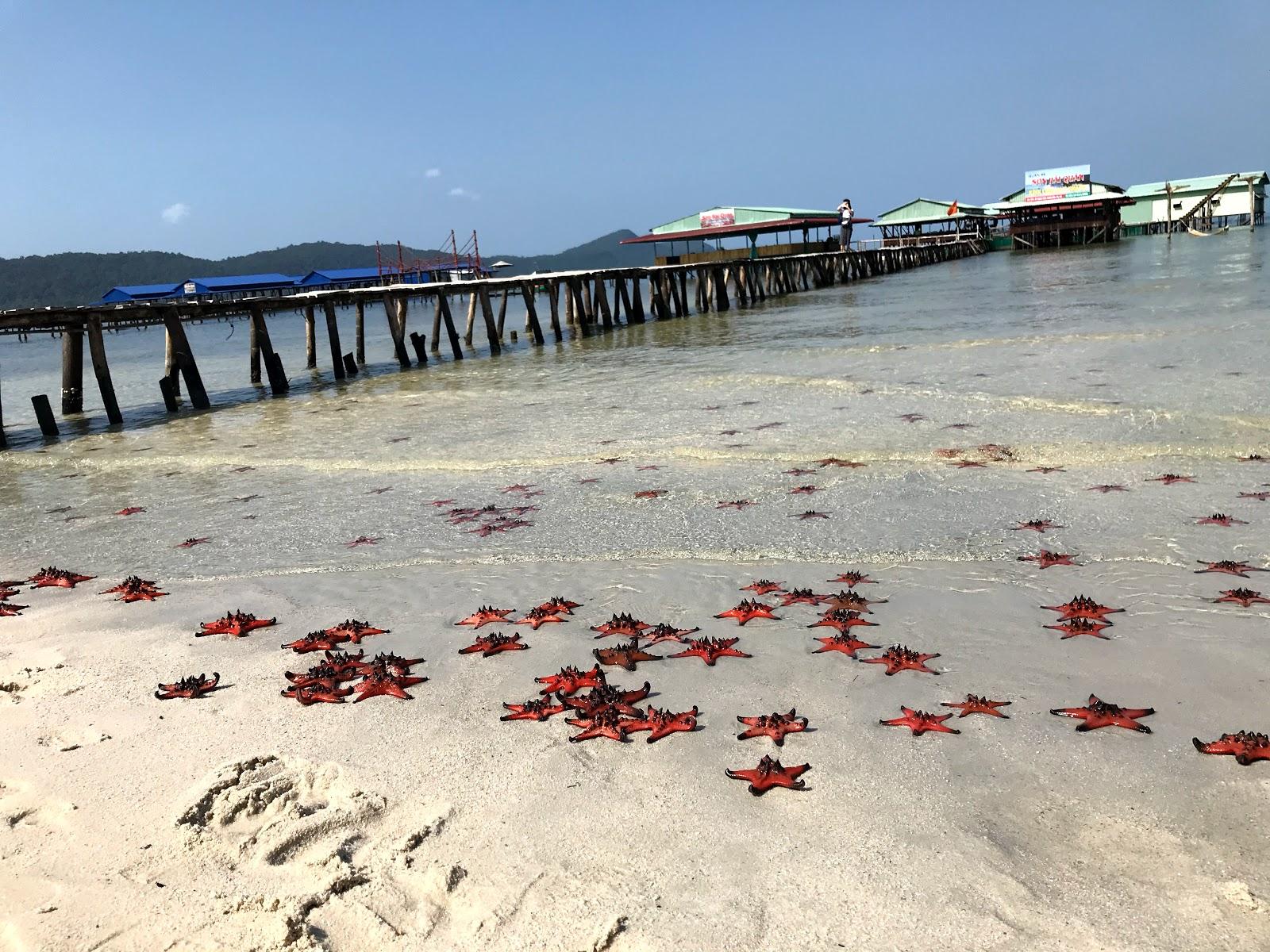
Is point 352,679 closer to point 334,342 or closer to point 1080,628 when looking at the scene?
point 1080,628

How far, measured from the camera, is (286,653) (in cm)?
537

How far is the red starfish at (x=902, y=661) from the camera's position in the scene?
466 centimetres

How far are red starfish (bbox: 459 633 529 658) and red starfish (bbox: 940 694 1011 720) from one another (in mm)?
2268

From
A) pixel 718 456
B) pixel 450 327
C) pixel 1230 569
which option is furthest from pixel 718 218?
pixel 1230 569

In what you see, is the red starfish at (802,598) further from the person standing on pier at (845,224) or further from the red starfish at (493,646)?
the person standing on pier at (845,224)

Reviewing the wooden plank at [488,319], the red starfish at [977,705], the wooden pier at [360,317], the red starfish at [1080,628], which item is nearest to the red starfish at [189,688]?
the red starfish at [977,705]

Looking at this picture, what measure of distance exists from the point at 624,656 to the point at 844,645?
116cm

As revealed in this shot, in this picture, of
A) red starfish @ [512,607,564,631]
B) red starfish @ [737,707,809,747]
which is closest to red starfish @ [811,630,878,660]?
red starfish @ [737,707,809,747]

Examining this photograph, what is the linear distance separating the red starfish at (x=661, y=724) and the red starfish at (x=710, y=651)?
2.37ft

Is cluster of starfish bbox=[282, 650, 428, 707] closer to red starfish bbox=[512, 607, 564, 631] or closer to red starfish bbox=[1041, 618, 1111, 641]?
red starfish bbox=[512, 607, 564, 631]

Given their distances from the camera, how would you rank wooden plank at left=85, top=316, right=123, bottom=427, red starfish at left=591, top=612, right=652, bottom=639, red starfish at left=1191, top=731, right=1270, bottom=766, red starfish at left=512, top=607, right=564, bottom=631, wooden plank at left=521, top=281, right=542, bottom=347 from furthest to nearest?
wooden plank at left=521, top=281, right=542, bottom=347, wooden plank at left=85, top=316, right=123, bottom=427, red starfish at left=512, top=607, right=564, bottom=631, red starfish at left=591, top=612, right=652, bottom=639, red starfish at left=1191, top=731, right=1270, bottom=766

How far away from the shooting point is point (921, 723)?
4.05 meters

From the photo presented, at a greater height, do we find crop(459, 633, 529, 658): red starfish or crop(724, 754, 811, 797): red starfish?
crop(459, 633, 529, 658): red starfish

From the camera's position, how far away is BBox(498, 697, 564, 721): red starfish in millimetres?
4332
